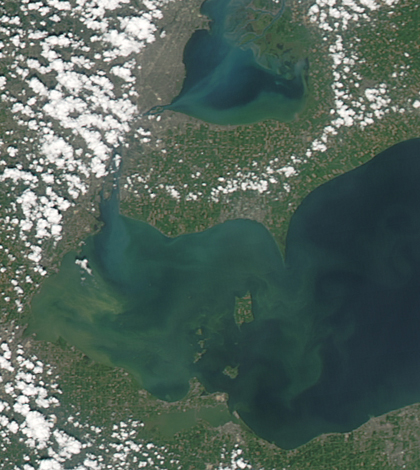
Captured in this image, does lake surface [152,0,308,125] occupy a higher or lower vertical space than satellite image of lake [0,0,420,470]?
higher

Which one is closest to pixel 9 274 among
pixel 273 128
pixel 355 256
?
pixel 273 128

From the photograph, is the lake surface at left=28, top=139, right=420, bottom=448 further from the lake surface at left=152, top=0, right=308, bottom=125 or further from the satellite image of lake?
the lake surface at left=152, top=0, right=308, bottom=125

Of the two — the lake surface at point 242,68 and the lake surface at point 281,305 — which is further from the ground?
the lake surface at point 242,68

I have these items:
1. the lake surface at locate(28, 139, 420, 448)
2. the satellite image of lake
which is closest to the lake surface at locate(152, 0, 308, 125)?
the satellite image of lake

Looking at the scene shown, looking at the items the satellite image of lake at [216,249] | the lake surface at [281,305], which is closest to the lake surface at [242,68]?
the satellite image of lake at [216,249]

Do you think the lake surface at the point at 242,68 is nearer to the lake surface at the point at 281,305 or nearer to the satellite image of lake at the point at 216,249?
the satellite image of lake at the point at 216,249
